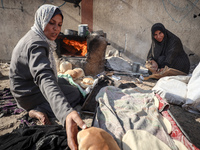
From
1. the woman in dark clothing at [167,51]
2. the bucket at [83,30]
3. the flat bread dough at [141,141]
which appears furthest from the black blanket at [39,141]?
the woman in dark clothing at [167,51]

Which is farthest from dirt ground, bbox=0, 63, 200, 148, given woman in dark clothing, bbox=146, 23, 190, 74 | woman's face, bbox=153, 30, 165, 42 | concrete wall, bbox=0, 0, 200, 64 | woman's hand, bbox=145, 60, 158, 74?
concrete wall, bbox=0, 0, 200, 64

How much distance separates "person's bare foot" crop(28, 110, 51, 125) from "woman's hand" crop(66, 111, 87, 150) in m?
1.06

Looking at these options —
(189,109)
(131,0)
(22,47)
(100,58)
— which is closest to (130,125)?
(22,47)

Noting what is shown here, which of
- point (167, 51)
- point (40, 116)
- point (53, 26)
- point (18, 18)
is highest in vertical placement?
point (18, 18)

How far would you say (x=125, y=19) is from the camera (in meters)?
5.81

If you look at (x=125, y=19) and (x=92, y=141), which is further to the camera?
(x=125, y=19)

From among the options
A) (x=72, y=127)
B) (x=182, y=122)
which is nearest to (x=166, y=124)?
(x=182, y=122)

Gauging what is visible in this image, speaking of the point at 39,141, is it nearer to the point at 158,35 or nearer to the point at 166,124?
the point at 166,124

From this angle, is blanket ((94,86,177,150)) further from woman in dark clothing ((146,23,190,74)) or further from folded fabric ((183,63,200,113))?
woman in dark clothing ((146,23,190,74))

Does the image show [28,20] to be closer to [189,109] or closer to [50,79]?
[50,79]

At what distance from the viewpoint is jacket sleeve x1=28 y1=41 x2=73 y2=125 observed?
95 cm

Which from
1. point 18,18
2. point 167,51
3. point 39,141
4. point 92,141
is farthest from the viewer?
point 18,18

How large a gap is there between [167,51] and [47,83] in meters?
4.14

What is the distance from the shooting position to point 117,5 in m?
5.65
